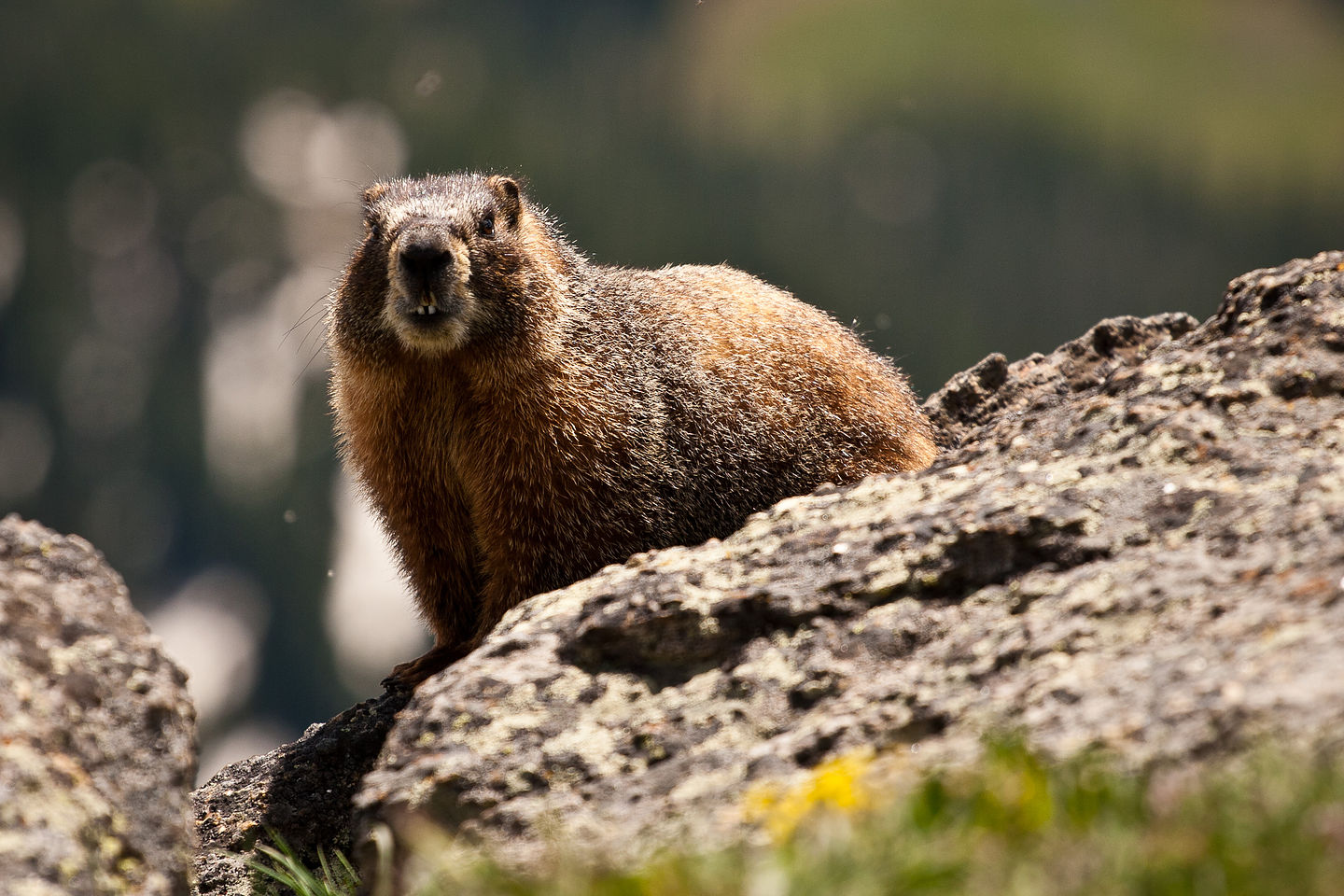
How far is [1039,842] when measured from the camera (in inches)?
80.4

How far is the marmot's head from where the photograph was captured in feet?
16.4

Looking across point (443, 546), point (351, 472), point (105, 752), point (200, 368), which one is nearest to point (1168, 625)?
point (105, 752)

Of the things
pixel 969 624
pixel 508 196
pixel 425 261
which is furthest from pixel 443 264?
pixel 969 624

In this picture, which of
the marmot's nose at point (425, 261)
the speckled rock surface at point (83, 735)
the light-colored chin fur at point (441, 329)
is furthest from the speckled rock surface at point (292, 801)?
the marmot's nose at point (425, 261)

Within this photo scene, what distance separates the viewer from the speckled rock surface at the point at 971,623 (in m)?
2.55

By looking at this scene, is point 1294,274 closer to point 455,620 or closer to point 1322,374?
point 1322,374

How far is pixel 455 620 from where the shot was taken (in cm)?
545

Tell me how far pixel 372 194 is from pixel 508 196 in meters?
0.69

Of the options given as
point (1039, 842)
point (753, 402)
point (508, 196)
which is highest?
point (508, 196)

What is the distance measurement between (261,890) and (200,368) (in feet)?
51.9

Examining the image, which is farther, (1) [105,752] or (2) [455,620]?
(2) [455,620]

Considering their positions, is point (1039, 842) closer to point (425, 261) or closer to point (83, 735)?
point (83, 735)

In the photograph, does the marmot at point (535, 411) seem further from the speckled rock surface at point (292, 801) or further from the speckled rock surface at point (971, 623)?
the speckled rock surface at point (971, 623)

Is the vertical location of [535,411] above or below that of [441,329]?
below
